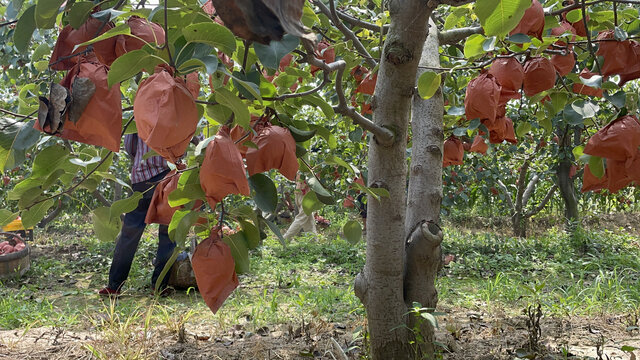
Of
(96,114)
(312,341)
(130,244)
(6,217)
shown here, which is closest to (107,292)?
(130,244)

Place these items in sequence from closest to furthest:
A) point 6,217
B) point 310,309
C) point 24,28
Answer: point 24,28
point 6,217
point 310,309

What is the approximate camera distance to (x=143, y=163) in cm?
308

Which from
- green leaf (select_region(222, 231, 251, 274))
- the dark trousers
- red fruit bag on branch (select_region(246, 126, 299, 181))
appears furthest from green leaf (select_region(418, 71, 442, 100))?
the dark trousers

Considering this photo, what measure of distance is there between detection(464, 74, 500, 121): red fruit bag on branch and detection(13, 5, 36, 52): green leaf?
3.43ft

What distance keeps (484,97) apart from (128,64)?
95cm

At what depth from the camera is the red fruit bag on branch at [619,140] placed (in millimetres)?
1017

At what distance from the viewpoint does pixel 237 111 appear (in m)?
0.73

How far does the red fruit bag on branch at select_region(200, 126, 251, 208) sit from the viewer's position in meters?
0.72

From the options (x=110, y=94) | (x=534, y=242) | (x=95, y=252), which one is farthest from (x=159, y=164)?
(x=534, y=242)

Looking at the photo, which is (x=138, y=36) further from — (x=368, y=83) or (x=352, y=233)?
(x=368, y=83)

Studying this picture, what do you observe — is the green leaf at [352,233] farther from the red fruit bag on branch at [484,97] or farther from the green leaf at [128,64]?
the green leaf at [128,64]

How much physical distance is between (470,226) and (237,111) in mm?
10029

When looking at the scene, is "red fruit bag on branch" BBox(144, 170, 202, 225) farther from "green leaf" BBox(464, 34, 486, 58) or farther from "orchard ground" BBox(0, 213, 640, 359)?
"orchard ground" BBox(0, 213, 640, 359)

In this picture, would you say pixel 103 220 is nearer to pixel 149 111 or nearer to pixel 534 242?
pixel 149 111
